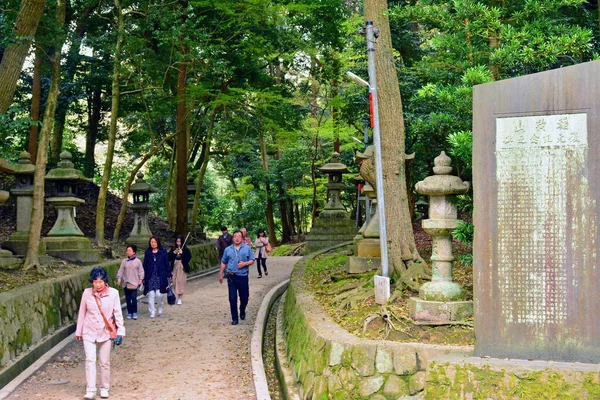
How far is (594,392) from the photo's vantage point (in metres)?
6.14

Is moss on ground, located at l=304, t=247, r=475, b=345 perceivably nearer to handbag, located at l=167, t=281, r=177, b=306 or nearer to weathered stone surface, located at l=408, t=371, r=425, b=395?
weathered stone surface, located at l=408, t=371, r=425, b=395

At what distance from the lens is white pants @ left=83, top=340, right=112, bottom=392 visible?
8.11 metres

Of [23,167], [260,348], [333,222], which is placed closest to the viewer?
[260,348]

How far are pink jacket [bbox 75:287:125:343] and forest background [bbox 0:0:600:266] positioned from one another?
3.51 metres

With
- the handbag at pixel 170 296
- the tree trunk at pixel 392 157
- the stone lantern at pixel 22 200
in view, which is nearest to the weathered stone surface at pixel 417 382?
the tree trunk at pixel 392 157

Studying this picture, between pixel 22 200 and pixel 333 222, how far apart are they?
46.2ft

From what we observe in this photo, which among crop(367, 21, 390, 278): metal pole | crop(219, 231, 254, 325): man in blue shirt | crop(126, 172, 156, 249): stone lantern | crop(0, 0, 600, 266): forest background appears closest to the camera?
crop(367, 21, 390, 278): metal pole

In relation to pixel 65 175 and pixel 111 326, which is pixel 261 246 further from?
pixel 111 326

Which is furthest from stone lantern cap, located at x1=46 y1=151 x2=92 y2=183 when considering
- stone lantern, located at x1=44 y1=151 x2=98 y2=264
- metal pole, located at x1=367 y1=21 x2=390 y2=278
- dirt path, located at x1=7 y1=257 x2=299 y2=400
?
metal pole, located at x1=367 y1=21 x2=390 y2=278

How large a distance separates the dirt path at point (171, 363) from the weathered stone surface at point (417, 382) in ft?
8.22

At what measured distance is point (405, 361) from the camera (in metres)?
6.89

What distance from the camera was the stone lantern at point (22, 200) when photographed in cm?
1522

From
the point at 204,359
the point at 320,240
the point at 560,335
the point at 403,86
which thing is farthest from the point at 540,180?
the point at 320,240

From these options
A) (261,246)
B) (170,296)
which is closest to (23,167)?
(170,296)
